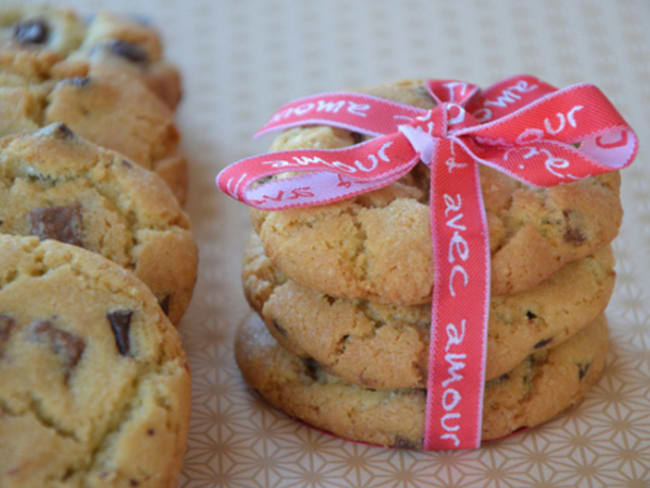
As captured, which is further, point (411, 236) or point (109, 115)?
point (109, 115)

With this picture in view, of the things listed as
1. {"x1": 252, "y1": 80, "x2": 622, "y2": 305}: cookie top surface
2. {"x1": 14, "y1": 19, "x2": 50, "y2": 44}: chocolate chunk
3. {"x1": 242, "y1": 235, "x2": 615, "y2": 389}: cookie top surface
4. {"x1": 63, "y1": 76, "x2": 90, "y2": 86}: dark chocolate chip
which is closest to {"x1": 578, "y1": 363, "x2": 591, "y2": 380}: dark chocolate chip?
{"x1": 242, "y1": 235, "x2": 615, "y2": 389}: cookie top surface

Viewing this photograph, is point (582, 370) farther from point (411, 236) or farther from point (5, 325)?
point (5, 325)

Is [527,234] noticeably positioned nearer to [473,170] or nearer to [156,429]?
[473,170]

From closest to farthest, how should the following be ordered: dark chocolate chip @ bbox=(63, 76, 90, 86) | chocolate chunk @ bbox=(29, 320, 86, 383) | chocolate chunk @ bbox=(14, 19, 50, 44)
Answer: chocolate chunk @ bbox=(29, 320, 86, 383) < dark chocolate chip @ bbox=(63, 76, 90, 86) < chocolate chunk @ bbox=(14, 19, 50, 44)

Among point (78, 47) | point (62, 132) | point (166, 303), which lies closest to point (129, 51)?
point (78, 47)

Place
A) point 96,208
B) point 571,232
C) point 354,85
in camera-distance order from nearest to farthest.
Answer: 1. point 571,232
2. point 96,208
3. point 354,85

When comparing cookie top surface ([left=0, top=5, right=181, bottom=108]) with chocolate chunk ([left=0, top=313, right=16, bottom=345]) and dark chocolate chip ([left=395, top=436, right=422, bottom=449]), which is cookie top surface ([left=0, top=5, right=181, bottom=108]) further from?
dark chocolate chip ([left=395, top=436, right=422, bottom=449])

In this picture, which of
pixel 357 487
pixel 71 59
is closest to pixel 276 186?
pixel 357 487
